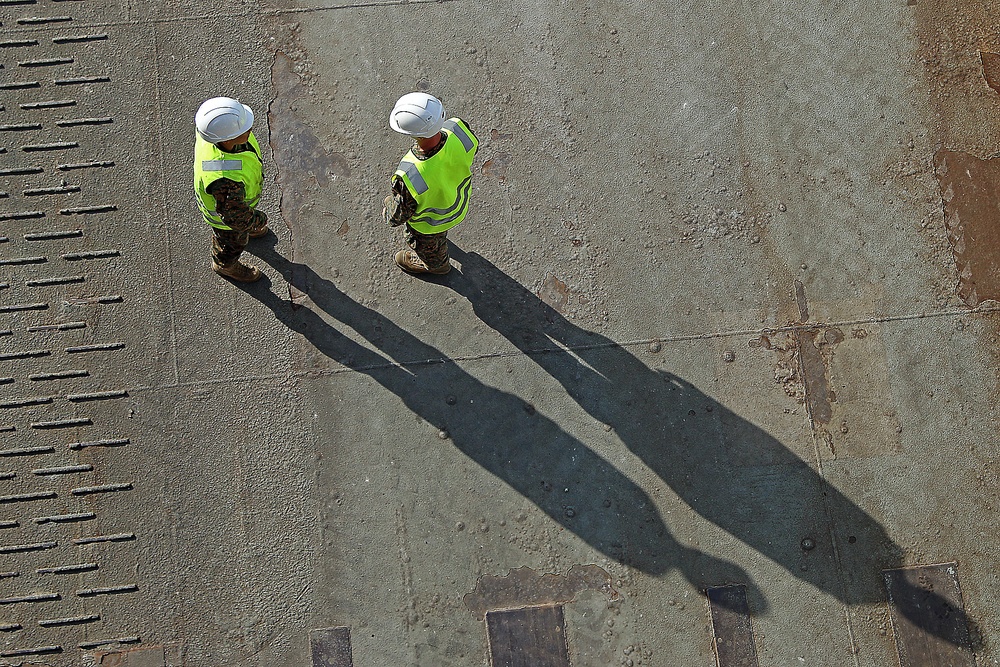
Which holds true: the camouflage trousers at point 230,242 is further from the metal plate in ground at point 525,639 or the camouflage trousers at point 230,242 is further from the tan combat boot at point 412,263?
the metal plate in ground at point 525,639

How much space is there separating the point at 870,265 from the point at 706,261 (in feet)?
3.96

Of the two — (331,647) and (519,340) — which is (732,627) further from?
(331,647)

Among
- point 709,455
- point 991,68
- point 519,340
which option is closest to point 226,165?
point 519,340

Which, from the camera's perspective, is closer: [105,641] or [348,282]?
[105,641]

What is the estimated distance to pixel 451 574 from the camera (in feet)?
16.3

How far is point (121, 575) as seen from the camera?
4.87 metres

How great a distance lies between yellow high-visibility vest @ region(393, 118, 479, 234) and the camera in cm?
415

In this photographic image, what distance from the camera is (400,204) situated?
4.23m

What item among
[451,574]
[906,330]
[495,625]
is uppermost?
[906,330]

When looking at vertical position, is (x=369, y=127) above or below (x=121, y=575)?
above

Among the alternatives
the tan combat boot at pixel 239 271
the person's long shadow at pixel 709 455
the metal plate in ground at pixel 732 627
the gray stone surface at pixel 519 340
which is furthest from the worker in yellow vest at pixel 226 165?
the metal plate in ground at pixel 732 627

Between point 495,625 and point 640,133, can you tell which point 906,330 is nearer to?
point 640,133

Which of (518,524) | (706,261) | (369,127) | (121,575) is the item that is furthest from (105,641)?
(706,261)

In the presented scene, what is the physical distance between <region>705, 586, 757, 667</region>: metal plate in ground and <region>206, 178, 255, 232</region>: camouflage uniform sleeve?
389cm
